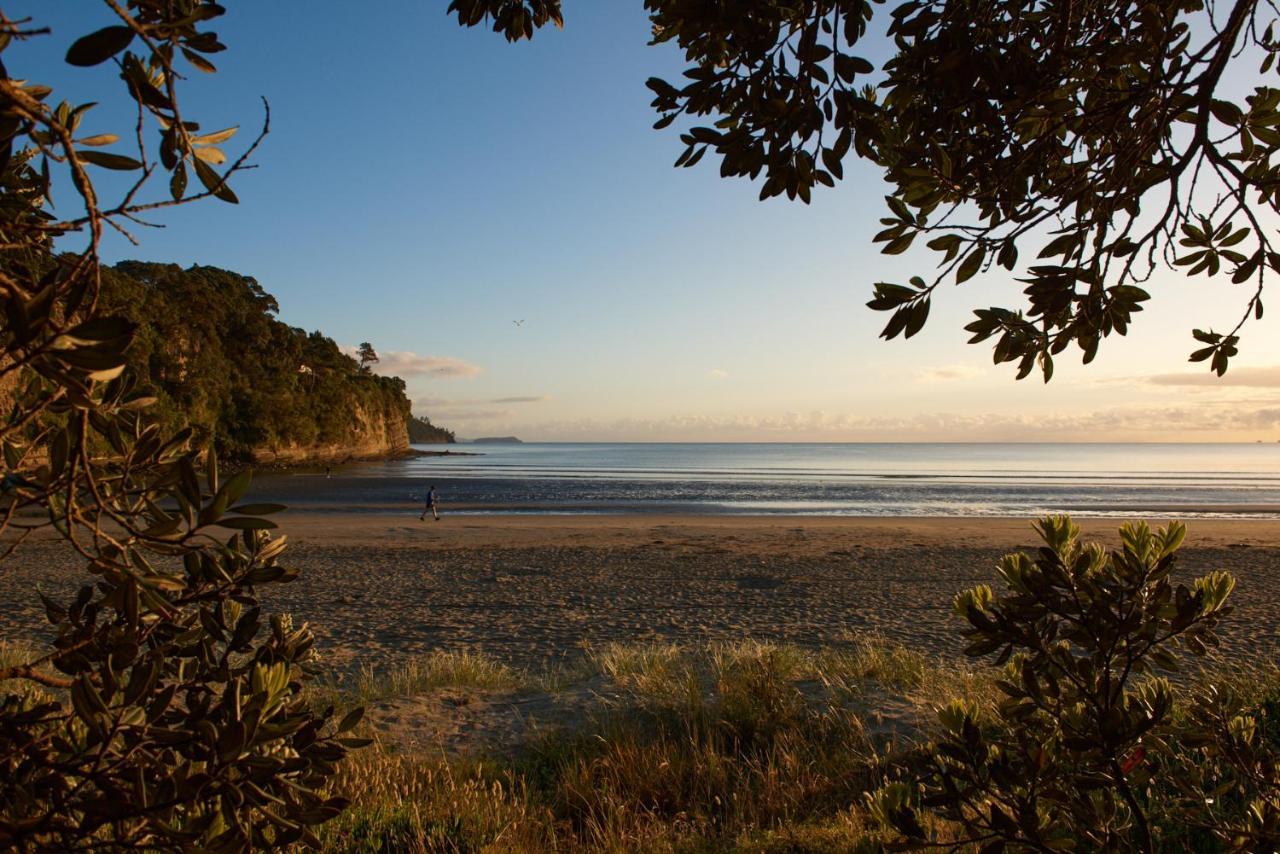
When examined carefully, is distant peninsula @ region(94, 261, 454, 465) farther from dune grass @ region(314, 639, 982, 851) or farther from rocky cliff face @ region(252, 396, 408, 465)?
dune grass @ region(314, 639, 982, 851)

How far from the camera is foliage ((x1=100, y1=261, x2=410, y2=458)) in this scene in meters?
61.4

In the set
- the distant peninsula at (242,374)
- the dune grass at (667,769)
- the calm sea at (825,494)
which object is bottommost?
the calm sea at (825,494)

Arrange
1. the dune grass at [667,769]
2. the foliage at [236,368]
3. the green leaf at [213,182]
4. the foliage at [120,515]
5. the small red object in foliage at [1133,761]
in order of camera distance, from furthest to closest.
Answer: the foliage at [236,368] → the dune grass at [667,769] → the small red object in foliage at [1133,761] → the green leaf at [213,182] → the foliage at [120,515]

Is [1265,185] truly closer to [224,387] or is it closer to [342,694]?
[342,694]

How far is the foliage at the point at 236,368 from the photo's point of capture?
61.4 metres

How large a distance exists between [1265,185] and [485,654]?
9.51m

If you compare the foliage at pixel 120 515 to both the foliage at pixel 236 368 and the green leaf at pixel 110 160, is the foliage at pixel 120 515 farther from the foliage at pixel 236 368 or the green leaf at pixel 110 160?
the foliage at pixel 236 368

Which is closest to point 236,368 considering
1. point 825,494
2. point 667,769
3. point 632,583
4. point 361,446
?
point 361,446

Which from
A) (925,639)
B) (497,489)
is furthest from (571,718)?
(497,489)

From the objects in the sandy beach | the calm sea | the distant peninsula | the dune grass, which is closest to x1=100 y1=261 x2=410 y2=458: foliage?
the distant peninsula

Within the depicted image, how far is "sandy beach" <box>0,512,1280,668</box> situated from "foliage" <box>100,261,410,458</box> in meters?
41.5

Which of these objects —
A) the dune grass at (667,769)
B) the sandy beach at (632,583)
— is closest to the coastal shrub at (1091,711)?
the dune grass at (667,769)

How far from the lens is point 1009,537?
78.2 ft

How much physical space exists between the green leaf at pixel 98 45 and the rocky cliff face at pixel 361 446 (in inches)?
2910
